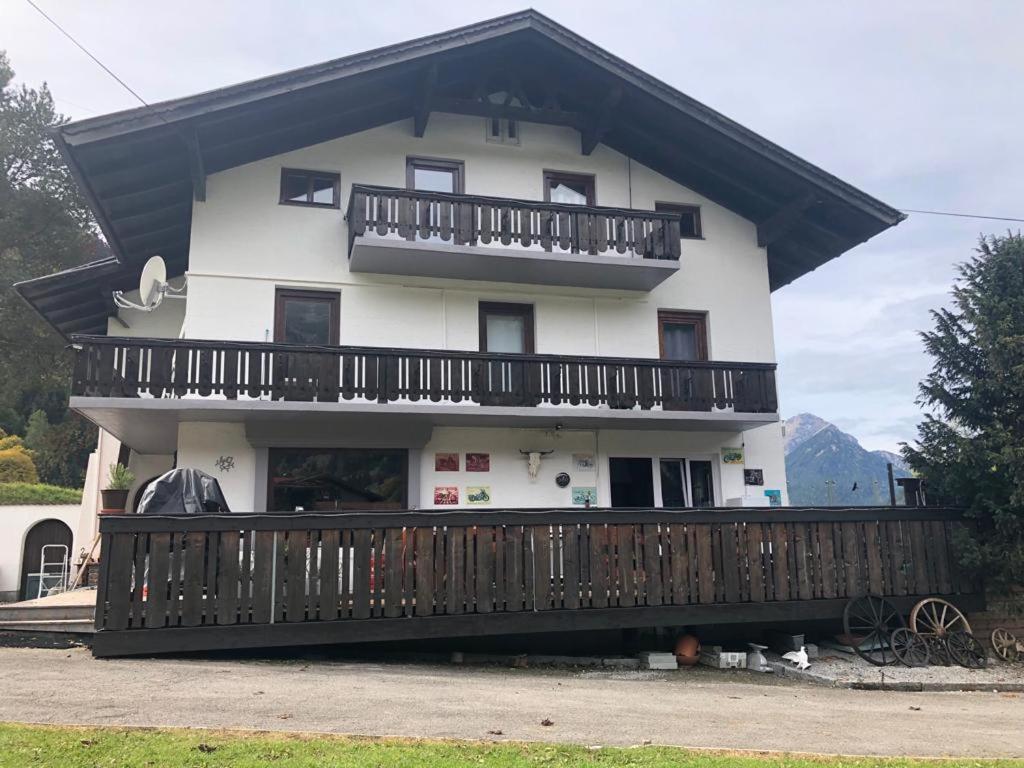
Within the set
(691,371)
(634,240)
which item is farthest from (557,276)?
(691,371)

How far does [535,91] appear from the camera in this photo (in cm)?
1620

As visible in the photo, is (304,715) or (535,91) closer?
(304,715)

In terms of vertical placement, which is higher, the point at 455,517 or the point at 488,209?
the point at 488,209

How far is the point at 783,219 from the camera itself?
16.7m

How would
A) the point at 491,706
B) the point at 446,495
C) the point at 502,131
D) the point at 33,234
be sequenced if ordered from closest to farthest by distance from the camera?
the point at 491,706, the point at 446,495, the point at 502,131, the point at 33,234

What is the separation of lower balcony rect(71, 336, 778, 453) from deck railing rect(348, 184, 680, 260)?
2199mm

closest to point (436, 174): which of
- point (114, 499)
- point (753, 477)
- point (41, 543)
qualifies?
point (114, 499)

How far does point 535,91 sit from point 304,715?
521 inches

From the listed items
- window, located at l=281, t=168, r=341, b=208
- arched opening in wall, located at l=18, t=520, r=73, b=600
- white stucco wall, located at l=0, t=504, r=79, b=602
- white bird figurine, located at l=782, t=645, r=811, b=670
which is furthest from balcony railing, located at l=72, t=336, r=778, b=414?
arched opening in wall, located at l=18, t=520, r=73, b=600

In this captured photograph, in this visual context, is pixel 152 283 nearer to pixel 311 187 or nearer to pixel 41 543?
pixel 311 187

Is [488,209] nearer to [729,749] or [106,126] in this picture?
[106,126]

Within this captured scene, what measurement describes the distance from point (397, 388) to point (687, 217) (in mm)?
7844

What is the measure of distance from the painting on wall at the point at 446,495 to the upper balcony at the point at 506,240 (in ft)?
13.3

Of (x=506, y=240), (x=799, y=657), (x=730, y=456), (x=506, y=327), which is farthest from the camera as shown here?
(x=730, y=456)
